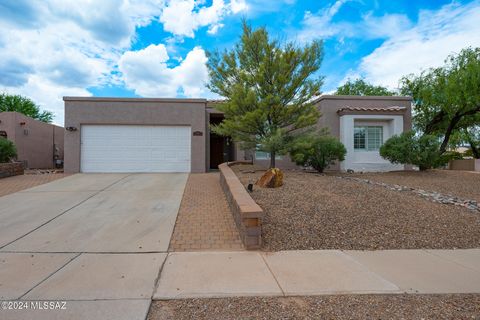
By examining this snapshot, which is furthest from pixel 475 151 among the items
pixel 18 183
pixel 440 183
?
pixel 18 183

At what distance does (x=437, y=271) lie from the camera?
11.9ft

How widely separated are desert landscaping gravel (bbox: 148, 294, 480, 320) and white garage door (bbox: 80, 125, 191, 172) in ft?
34.9

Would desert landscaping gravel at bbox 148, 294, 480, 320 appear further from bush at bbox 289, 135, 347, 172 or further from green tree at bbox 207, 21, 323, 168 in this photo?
bush at bbox 289, 135, 347, 172

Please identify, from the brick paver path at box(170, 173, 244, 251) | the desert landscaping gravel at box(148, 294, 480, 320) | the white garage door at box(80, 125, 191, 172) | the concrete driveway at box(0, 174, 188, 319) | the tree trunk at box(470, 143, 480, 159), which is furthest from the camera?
the tree trunk at box(470, 143, 480, 159)

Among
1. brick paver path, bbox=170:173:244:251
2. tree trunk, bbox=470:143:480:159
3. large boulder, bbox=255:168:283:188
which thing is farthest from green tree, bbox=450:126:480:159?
brick paver path, bbox=170:173:244:251

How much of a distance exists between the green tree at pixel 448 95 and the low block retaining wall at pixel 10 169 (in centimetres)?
1925

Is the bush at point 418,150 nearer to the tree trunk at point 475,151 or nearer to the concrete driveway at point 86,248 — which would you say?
the concrete driveway at point 86,248

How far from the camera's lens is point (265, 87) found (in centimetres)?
942

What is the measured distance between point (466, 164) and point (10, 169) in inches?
1133

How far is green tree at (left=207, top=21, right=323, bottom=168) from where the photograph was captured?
9.18m

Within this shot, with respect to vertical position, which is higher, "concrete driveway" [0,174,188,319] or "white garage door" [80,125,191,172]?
"white garage door" [80,125,191,172]

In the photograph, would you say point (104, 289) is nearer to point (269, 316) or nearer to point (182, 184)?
point (269, 316)

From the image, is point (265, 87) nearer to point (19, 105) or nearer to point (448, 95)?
point (448, 95)

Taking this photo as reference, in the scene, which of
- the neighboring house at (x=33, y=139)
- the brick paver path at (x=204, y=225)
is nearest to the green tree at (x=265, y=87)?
the brick paver path at (x=204, y=225)
